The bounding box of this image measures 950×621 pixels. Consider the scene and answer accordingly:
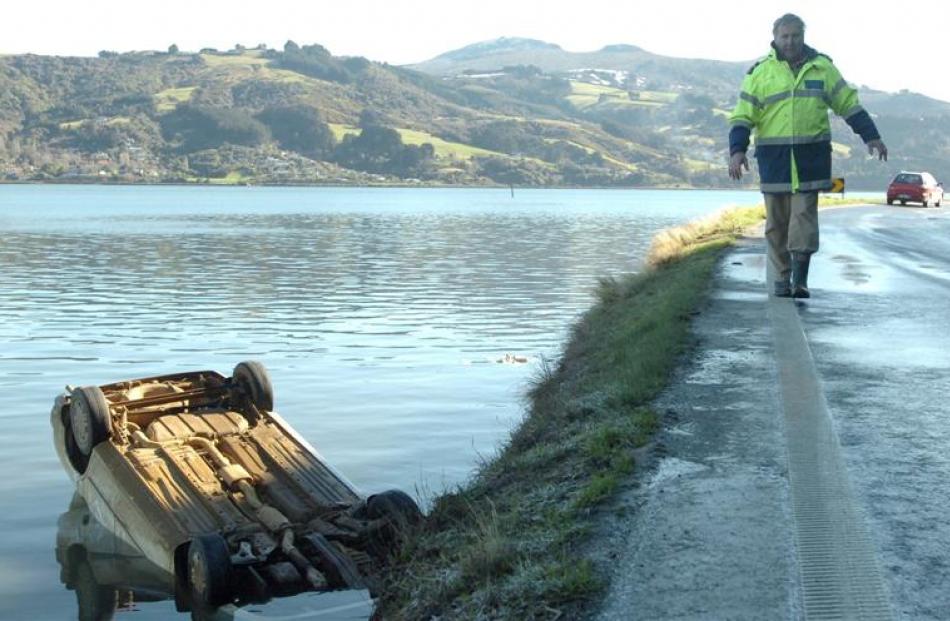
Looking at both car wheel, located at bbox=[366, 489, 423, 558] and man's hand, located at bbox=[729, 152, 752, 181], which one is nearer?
car wheel, located at bbox=[366, 489, 423, 558]

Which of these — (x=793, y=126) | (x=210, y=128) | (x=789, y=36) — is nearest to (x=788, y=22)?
(x=789, y=36)

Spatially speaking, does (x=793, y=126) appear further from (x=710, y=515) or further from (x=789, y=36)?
(x=710, y=515)

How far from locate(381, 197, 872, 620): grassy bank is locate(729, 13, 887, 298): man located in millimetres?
1349

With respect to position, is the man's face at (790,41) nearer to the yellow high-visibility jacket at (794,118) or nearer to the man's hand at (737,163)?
the yellow high-visibility jacket at (794,118)

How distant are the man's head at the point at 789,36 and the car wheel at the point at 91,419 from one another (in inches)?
253

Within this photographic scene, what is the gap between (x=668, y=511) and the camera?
17.7 ft

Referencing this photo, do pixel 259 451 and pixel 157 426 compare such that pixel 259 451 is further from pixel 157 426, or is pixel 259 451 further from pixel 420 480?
pixel 420 480

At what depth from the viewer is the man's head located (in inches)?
418

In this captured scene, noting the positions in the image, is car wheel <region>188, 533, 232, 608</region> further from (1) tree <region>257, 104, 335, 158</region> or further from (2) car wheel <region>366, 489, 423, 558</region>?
(1) tree <region>257, 104, 335, 158</region>

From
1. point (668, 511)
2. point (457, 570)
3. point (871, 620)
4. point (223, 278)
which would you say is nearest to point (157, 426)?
point (457, 570)

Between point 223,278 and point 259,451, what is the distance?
79.7 feet

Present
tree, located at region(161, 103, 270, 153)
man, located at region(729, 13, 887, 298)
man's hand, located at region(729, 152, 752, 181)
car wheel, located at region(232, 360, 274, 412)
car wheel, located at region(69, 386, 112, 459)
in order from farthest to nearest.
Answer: tree, located at region(161, 103, 270, 153), man's hand, located at region(729, 152, 752, 181), man, located at region(729, 13, 887, 298), car wheel, located at region(232, 360, 274, 412), car wheel, located at region(69, 386, 112, 459)

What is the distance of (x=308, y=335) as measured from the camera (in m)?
21.4

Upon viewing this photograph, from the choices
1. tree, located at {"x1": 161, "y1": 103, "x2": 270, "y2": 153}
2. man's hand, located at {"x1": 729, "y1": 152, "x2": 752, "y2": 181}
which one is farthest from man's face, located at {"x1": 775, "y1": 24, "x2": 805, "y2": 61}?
tree, located at {"x1": 161, "y1": 103, "x2": 270, "y2": 153}
